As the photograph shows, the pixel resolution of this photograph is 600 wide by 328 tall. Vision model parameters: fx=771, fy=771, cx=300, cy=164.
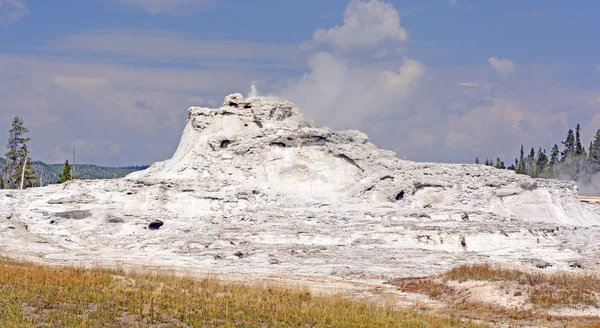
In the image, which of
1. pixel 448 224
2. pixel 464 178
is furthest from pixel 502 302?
pixel 464 178

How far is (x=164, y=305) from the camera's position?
2141 centimetres

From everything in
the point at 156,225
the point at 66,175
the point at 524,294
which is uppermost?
the point at 66,175

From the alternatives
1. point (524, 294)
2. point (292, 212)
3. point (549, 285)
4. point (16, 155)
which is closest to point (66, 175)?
point (16, 155)

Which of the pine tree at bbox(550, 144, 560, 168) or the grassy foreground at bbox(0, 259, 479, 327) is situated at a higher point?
the pine tree at bbox(550, 144, 560, 168)

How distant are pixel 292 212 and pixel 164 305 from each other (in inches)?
1039

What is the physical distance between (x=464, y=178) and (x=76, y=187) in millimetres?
25258

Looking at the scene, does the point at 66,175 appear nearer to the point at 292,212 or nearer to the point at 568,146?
the point at 292,212

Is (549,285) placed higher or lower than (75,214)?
lower

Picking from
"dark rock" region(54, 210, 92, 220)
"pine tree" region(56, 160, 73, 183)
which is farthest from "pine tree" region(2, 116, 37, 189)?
"dark rock" region(54, 210, 92, 220)

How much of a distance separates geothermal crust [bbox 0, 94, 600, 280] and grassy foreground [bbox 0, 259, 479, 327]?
34.1 feet

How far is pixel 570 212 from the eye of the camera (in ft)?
166

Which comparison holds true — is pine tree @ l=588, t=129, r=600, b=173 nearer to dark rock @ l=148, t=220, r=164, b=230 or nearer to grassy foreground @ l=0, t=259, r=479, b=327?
dark rock @ l=148, t=220, r=164, b=230

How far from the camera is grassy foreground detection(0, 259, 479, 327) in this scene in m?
19.1

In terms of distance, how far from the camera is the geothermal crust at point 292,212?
40094mm
